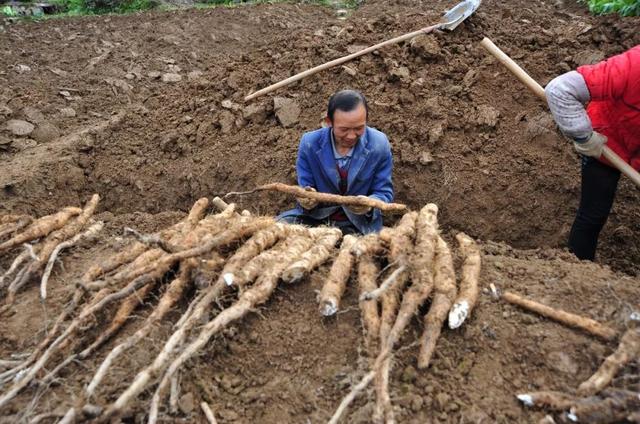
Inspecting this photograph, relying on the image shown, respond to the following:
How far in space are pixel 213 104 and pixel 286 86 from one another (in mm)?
762

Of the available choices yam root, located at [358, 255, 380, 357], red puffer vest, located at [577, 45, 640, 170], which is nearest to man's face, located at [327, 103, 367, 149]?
yam root, located at [358, 255, 380, 357]

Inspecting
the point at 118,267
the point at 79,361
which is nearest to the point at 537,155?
the point at 118,267

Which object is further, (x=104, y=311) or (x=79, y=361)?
(x=104, y=311)

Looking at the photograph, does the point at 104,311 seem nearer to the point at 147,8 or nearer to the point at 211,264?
the point at 211,264

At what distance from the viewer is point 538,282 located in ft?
7.12

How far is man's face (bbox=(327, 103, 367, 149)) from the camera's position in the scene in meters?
2.76

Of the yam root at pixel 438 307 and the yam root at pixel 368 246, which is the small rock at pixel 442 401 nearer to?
the yam root at pixel 438 307

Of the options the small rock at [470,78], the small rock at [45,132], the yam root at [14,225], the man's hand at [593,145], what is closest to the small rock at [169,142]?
the small rock at [45,132]

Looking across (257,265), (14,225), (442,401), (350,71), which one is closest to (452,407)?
(442,401)

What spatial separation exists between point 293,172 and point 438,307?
2429mm

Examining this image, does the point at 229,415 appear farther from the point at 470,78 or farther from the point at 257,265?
the point at 470,78

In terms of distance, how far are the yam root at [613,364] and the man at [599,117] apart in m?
1.18

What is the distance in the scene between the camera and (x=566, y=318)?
1.89 metres

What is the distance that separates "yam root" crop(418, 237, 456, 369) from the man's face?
100 centimetres
